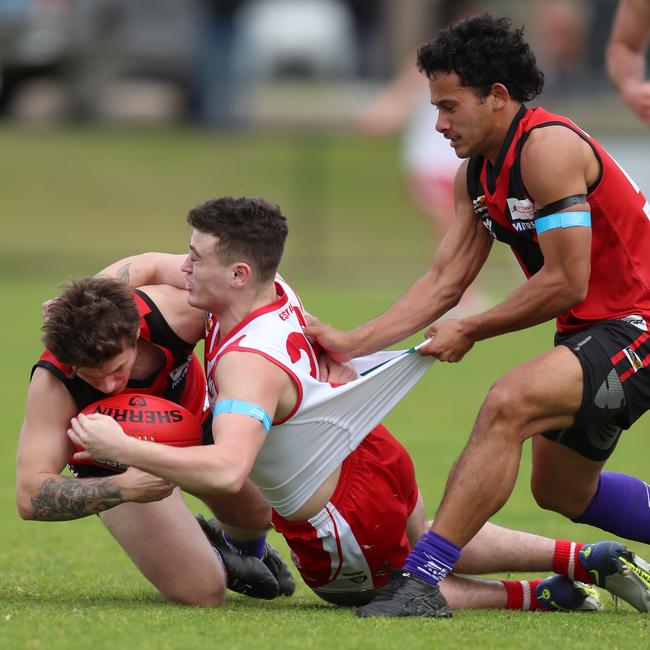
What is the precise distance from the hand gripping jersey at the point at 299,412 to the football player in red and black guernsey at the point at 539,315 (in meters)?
0.29

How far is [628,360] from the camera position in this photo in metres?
5.48

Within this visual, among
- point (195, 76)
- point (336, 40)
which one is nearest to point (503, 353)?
point (195, 76)

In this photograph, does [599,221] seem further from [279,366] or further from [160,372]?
[160,372]

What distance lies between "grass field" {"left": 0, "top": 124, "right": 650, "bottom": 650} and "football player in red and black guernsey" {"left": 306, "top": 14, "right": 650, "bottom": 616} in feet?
1.27

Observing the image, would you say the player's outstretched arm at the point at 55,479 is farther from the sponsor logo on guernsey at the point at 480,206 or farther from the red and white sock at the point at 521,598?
the sponsor logo on guernsey at the point at 480,206

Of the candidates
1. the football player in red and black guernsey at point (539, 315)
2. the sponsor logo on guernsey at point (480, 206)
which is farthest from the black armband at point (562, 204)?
the sponsor logo on guernsey at point (480, 206)

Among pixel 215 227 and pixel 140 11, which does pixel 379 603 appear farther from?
pixel 140 11

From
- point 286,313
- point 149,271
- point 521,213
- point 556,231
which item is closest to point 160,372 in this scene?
point 149,271

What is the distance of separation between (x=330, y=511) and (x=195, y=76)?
19.4 m

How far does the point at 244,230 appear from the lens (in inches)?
210

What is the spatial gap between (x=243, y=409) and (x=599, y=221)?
163 cm

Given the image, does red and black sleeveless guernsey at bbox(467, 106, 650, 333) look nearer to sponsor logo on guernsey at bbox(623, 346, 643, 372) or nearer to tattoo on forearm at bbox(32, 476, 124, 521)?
sponsor logo on guernsey at bbox(623, 346, 643, 372)

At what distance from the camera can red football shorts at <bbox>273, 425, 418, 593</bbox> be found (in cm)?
541

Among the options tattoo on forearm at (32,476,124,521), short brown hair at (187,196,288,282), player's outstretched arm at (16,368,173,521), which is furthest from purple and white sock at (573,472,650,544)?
tattoo on forearm at (32,476,124,521)
